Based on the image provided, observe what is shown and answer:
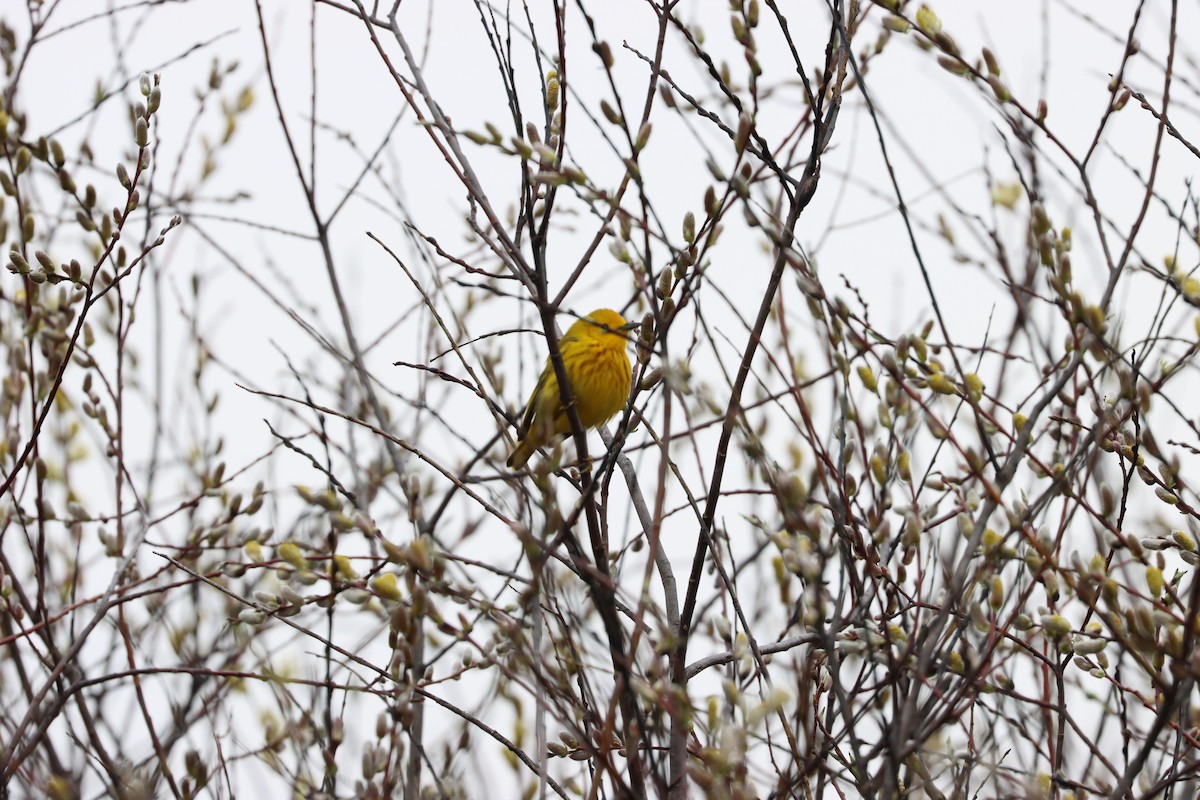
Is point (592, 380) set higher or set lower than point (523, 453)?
higher

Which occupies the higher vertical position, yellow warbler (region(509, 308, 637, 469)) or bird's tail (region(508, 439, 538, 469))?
yellow warbler (region(509, 308, 637, 469))

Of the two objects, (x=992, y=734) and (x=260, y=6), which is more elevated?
(x=260, y=6)

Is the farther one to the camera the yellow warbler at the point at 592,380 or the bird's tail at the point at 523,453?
the bird's tail at the point at 523,453

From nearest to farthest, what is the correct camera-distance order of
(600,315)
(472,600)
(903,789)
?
(472,600) < (903,789) < (600,315)

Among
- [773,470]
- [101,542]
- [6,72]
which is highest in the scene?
[6,72]

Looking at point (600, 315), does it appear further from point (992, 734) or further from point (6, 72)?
point (992, 734)

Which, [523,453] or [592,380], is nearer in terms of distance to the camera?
[592,380]

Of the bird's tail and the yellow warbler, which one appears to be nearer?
the yellow warbler

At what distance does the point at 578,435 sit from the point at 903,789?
1.37m

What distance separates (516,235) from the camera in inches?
140

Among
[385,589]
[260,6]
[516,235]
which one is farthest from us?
[260,6]

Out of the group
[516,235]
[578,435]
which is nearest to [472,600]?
[578,435]

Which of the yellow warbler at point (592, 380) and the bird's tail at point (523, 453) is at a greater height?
the yellow warbler at point (592, 380)

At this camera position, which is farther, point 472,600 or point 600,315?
point 600,315
